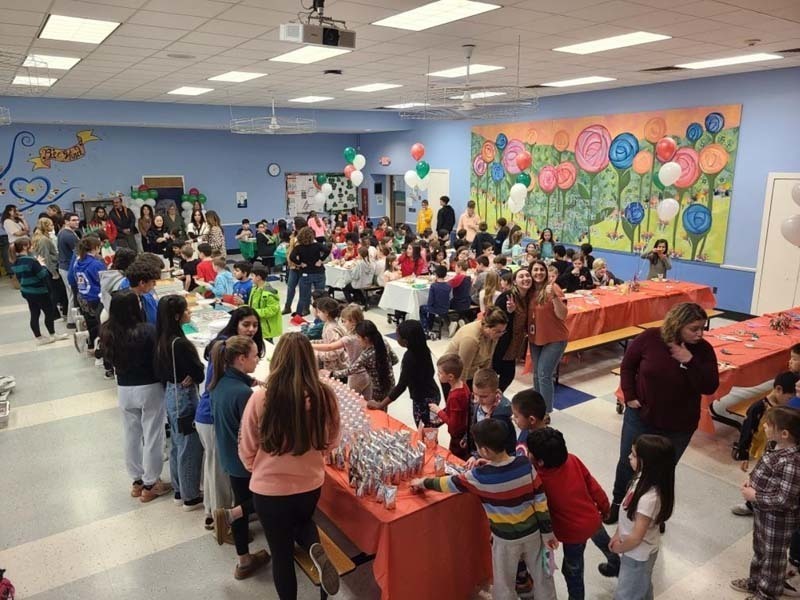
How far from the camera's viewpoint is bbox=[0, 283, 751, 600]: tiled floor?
119 inches

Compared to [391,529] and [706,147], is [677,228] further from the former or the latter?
[391,529]

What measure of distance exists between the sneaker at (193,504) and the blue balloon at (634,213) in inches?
334

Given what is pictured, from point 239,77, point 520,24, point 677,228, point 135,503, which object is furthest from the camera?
point 677,228

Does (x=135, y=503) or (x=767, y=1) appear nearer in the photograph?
(x=135, y=503)

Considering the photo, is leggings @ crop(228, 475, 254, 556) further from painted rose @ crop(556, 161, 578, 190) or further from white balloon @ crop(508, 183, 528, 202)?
painted rose @ crop(556, 161, 578, 190)

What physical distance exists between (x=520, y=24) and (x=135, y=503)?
16.3ft

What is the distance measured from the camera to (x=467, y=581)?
2.74m

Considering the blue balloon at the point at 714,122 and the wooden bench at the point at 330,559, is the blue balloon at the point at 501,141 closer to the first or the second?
the blue balloon at the point at 714,122

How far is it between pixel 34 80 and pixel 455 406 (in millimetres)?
8359

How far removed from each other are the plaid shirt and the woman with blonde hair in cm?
212


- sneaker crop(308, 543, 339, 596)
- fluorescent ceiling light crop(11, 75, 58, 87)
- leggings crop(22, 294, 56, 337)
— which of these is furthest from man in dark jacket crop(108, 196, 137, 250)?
sneaker crop(308, 543, 339, 596)

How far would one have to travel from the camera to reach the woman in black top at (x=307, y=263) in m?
7.85

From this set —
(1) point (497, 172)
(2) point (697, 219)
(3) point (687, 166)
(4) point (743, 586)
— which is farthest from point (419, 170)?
(4) point (743, 586)

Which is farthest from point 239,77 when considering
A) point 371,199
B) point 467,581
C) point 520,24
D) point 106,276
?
point 371,199
